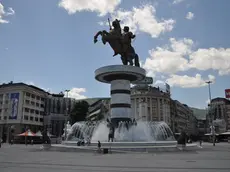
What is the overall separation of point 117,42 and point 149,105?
69827 mm

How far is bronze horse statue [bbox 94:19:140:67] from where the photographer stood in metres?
40.7

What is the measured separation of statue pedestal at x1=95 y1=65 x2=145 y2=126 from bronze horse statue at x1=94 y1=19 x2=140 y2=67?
12.1 ft

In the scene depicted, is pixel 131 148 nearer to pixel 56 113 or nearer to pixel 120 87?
pixel 120 87

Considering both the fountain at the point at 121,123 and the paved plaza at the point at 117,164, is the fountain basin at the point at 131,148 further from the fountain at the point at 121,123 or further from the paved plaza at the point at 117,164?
the paved plaza at the point at 117,164

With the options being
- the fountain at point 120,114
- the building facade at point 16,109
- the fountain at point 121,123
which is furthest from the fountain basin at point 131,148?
the building facade at point 16,109

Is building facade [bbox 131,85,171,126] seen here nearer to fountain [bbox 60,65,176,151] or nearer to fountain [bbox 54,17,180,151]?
fountain [bbox 54,17,180,151]

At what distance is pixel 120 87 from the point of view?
127 ft

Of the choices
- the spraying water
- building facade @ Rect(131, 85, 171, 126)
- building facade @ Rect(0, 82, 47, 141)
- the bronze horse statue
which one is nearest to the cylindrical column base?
the spraying water

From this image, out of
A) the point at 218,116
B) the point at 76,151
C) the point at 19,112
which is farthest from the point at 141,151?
the point at 218,116

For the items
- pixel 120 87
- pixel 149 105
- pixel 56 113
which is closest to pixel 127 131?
pixel 120 87

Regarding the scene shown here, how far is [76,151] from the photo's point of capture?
29172 mm

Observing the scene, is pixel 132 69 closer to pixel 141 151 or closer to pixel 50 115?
pixel 141 151

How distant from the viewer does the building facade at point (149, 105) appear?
105 m

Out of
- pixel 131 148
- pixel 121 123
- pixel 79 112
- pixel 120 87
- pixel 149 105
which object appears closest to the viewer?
pixel 131 148
